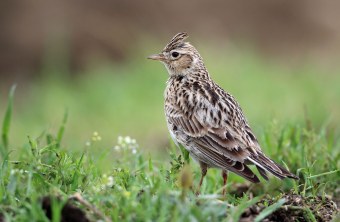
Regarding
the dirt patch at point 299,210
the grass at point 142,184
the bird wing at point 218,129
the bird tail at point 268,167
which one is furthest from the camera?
the bird wing at point 218,129

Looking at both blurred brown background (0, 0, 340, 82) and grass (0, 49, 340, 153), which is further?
blurred brown background (0, 0, 340, 82)

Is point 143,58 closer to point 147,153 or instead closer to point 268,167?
point 147,153

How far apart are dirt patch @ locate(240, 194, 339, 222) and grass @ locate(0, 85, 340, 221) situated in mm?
21

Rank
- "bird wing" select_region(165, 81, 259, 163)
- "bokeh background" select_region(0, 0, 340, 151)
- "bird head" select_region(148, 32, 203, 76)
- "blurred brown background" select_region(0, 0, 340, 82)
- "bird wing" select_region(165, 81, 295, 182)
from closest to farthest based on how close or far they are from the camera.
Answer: "bird wing" select_region(165, 81, 295, 182) → "bird wing" select_region(165, 81, 259, 163) → "bird head" select_region(148, 32, 203, 76) → "bokeh background" select_region(0, 0, 340, 151) → "blurred brown background" select_region(0, 0, 340, 82)

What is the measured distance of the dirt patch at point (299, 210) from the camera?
5.32 m

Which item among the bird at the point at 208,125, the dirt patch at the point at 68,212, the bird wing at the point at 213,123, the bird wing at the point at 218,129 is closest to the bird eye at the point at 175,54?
the bird at the point at 208,125

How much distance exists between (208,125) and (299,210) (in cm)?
149

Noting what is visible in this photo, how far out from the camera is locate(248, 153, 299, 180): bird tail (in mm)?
5926

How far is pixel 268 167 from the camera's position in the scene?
19.8ft

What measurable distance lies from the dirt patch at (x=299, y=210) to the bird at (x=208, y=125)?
12.2 inches

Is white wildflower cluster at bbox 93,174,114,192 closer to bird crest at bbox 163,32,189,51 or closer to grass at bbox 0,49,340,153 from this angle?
bird crest at bbox 163,32,189,51

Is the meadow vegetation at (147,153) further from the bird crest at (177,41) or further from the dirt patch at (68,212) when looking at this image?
the bird crest at (177,41)

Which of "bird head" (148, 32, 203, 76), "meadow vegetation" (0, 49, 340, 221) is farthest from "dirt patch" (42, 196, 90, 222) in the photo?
"bird head" (148, 32, 203, 76)

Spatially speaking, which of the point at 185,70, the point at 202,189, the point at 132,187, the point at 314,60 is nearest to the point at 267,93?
the point at 314,60
